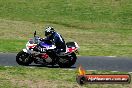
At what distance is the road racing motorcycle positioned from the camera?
21984 millimetres

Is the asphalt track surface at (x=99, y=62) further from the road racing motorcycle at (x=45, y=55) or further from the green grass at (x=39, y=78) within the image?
the green grass at (x=39, y=78)

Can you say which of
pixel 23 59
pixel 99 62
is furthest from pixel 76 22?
pixel 23 59

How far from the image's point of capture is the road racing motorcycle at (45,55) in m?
22.0

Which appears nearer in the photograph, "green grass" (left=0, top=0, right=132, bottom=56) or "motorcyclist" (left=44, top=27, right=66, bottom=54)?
"motorcyclist" (left=44, top=27, right=66, bottom=54)

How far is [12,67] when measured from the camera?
21391 mm

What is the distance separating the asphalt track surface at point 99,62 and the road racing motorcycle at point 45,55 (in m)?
0.53

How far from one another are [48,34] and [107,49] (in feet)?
29.5

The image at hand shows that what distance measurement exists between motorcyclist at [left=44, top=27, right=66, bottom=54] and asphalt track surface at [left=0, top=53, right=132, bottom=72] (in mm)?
1223

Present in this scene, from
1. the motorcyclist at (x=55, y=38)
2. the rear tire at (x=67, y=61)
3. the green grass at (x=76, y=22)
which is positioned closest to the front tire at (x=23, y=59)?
the motorcyclist at (x=55, y=38)

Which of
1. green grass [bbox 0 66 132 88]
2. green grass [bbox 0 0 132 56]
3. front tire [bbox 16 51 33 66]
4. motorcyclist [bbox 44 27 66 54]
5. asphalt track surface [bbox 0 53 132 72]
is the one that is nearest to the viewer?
green grass [bbox 0 66 132 88]

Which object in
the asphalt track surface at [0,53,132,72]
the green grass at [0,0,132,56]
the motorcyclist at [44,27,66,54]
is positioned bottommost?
the green grass at [0,0,132,56]

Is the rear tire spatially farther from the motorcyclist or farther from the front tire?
the front tire

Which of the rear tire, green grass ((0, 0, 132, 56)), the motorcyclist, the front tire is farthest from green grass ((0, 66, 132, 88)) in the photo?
green grass ((0, 0, 132, 56))

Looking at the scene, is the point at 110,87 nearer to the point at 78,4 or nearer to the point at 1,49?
the point at 1,49
